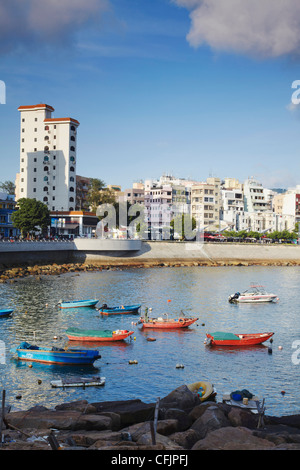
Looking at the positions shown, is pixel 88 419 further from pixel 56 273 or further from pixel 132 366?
pixel 56 273

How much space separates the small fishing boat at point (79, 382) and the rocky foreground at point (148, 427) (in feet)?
13.1

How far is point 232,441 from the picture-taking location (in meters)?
18.7

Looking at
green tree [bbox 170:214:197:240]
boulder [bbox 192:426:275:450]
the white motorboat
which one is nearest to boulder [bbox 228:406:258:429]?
boulder [bbox 192:426:275:450]

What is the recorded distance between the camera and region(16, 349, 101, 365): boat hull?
33531mm

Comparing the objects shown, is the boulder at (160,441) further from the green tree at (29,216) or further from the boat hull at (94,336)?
the green tree at (29,216)

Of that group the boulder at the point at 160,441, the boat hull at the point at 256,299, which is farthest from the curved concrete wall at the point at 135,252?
the boulder at the point at 160,441

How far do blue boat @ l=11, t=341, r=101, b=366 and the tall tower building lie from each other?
321ft

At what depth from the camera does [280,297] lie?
6612cm

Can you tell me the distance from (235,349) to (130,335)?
9.21m

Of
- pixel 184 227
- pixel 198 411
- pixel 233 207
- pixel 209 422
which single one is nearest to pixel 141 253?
pixel 184 227

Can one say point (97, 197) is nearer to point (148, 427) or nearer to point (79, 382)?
point (79, 382)

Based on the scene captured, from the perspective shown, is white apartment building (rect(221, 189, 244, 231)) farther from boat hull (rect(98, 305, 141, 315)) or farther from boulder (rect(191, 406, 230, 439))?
boulder (rect(191, 406, 230, 439))

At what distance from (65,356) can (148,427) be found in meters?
14.3
